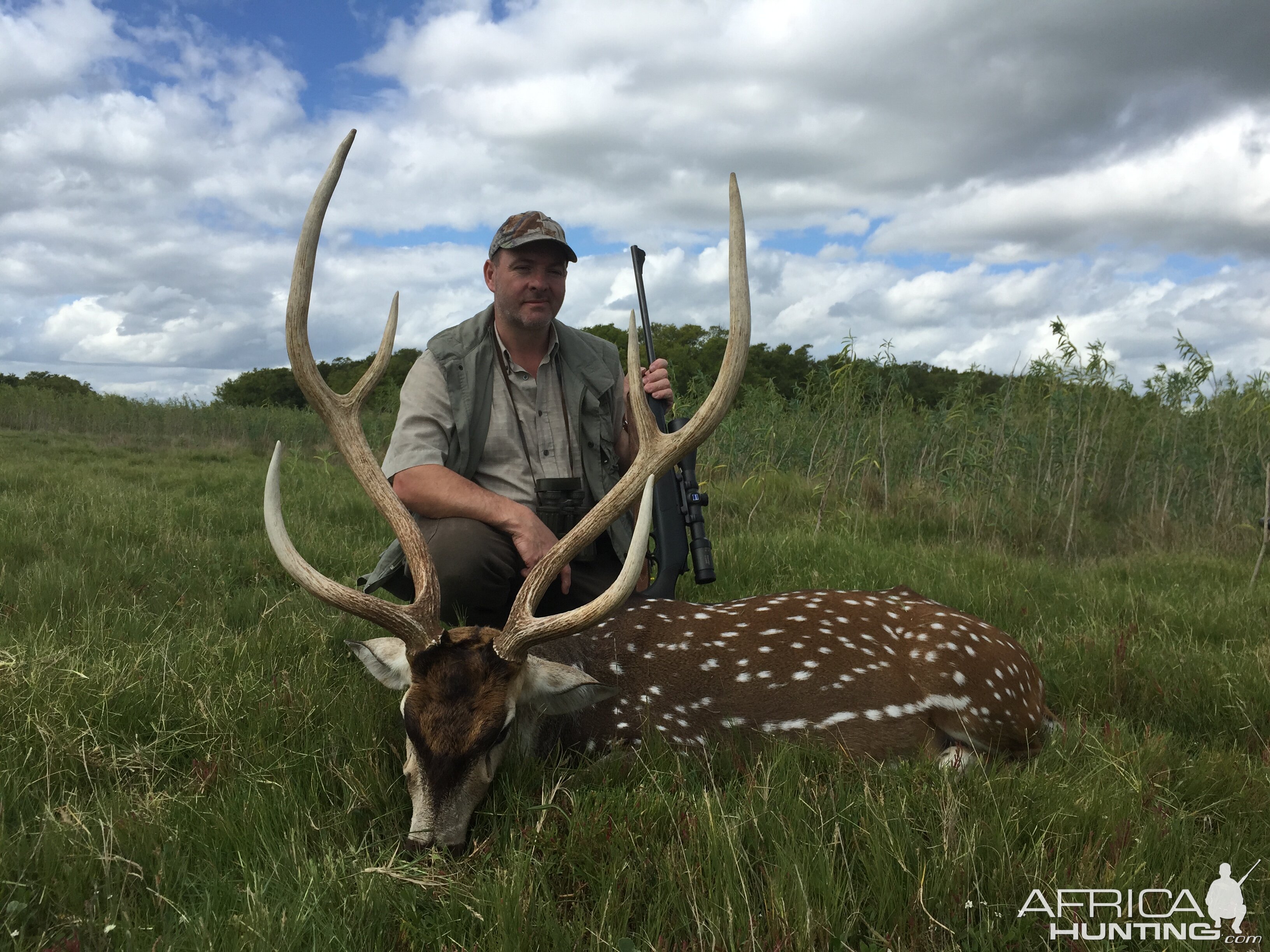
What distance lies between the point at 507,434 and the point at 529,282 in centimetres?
81

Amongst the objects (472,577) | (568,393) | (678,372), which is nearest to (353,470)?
(472,577)

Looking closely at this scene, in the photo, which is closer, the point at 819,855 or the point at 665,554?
the point at 819,855

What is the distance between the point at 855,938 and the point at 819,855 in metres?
0.20

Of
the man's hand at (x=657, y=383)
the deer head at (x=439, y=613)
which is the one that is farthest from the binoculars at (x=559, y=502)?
the deer head at (x=439, y=613)

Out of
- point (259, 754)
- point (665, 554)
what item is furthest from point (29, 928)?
point (665, 554)

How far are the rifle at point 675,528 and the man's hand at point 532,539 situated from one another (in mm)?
790

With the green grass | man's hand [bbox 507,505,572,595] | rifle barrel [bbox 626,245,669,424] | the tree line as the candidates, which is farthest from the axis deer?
the tree line

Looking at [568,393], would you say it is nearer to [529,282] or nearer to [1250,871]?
[529,282]

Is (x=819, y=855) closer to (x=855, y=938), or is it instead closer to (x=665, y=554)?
(x=855, y=938)

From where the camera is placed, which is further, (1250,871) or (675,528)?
(675,528)

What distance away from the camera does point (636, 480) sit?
328 centimetres

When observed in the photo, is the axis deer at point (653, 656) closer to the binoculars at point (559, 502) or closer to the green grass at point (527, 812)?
the green grass at point (527, 812)

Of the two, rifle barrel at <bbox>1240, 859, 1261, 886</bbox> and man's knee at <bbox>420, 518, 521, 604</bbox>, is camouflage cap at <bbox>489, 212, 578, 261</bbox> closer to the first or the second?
man's knee at <bbox>420, 518, 521, 604</bbox>

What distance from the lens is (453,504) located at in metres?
3.96
